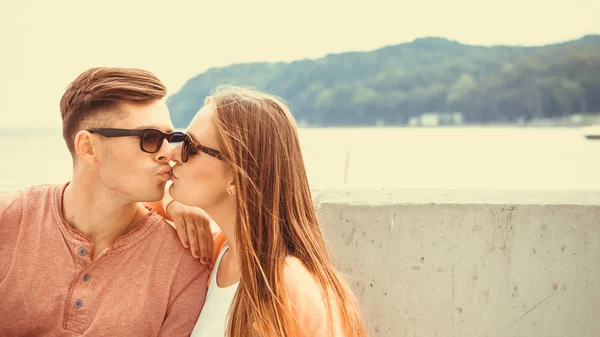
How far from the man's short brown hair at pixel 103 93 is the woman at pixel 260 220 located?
0.35 meters

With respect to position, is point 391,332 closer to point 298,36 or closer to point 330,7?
point 298,36

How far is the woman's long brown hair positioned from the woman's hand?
1.18 feet

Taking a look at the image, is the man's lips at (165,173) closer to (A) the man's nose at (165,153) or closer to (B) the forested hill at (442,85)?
(A) the man's nose at (165,153)

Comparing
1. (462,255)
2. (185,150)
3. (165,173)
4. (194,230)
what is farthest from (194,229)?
(462,255)

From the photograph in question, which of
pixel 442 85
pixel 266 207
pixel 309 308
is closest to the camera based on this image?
pixel 309 308

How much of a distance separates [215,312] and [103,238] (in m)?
0.66

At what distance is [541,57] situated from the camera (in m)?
108

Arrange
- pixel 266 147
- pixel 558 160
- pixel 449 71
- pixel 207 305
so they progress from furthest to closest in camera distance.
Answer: pixel 449 71
pixel 558 160
pixel 207 305
pixel 266 147

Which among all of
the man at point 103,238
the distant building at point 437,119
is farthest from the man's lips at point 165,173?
the distant building at point 437,119

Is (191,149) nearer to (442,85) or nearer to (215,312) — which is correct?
(215,312)

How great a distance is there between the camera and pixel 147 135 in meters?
2.62

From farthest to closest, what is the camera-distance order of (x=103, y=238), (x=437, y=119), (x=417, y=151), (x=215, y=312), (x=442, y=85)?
(x=442, y=85), (x=437, y=119), (x=417, y=151), (x=103, y=238), (x=215, y=312)

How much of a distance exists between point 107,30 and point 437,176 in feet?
357

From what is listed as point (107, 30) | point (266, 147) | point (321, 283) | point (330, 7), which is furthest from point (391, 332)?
point (330, 7)
